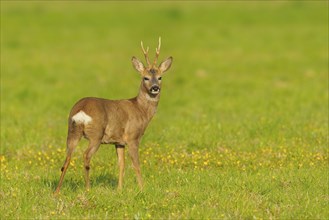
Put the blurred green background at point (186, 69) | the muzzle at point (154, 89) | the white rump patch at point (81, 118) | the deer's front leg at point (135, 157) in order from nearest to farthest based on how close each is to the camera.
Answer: the white rump patch at point (81, 118) → the deer's front leg at point (135, 157) → the muzzle at point (154, 89) → the blurred green background at point (186, 69)

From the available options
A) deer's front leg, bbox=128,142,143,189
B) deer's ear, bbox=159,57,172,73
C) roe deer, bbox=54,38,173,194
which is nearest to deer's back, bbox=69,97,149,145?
roe deer, bbox=54,38,173,194

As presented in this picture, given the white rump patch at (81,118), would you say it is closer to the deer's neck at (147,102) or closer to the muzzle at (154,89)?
the muzzle at (154,89)

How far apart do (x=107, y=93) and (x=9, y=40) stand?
15.6m

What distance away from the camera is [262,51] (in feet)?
113

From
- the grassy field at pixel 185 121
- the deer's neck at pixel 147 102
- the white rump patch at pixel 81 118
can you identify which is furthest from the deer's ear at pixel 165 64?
the white rump patch at pixel 81 118

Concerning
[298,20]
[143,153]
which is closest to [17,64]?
[143,153]

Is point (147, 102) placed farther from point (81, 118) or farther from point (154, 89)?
point (81, 118)

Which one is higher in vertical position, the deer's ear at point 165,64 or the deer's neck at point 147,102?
the deer's ear at point 165,64

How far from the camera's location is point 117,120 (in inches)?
444

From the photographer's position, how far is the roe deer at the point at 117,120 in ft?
34.9

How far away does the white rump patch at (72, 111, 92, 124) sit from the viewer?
417 inches

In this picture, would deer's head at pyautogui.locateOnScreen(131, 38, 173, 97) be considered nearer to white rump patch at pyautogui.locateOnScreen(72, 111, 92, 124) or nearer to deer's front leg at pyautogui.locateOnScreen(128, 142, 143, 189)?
deer's front leg at pyautogui.locateOnScreen(128, 142, 143, 189)

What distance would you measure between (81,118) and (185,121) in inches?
286

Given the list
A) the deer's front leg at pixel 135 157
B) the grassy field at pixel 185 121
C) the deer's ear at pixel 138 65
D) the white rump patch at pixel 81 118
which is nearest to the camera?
the grassy field at pixel 185 121
